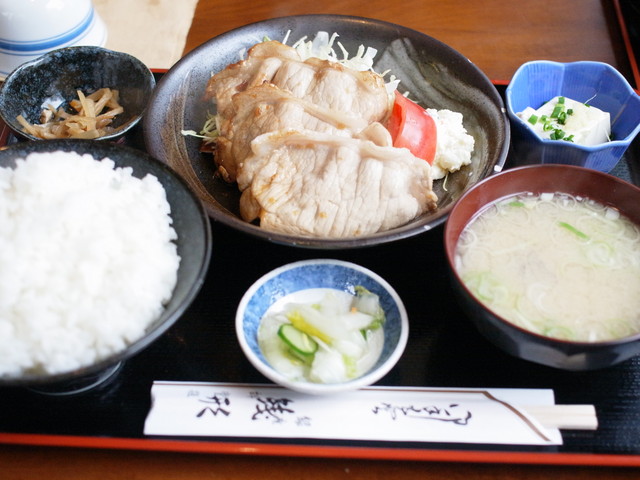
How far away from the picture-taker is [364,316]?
2.03 metres

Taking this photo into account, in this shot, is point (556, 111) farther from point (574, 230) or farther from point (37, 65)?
point (37, 65)

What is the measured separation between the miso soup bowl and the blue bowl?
0.38 metres

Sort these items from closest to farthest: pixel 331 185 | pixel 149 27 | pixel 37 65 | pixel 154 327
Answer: pixel 154 327 < pixel 331 185 < pixel 37 65 < pixel 149 27

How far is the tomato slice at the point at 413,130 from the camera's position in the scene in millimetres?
2574

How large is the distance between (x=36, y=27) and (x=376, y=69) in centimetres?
191

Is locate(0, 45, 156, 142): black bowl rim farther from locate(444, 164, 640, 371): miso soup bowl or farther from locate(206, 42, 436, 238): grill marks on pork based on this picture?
locate(444, 164, 640, 371): miso soup bowl

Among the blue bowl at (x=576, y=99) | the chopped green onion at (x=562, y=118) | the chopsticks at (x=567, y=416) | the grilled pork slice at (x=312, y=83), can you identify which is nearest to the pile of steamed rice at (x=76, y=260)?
the grilled pork slice at (x=312, y=83)

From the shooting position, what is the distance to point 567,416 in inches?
72.5

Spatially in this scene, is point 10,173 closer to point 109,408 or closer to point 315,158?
point 109,408

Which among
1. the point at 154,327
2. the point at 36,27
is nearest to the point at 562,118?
the point at 154,327

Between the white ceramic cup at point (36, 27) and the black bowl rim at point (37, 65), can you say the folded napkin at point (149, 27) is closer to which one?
the white ceramic cup at point (36, 27)

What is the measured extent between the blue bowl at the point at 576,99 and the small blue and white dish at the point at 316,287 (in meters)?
1.10

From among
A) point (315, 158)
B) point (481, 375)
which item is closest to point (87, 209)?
point (315, 158)

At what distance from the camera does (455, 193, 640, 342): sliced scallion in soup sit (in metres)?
1.91
